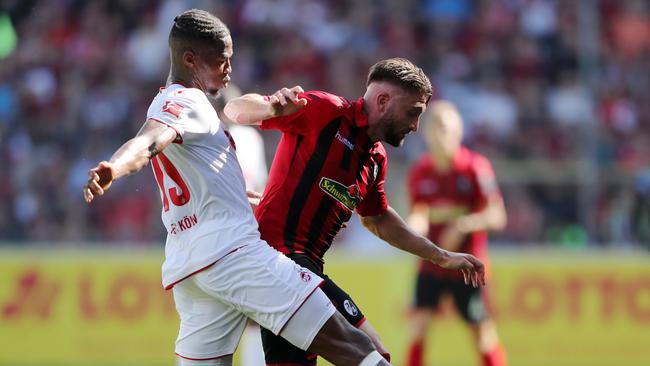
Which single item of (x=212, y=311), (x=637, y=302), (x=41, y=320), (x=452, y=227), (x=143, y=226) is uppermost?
(x=212, y=311)

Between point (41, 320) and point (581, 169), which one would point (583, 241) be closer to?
point (581, 169)

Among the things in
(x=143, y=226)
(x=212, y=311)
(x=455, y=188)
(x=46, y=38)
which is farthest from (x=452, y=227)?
(x=46, y=38)

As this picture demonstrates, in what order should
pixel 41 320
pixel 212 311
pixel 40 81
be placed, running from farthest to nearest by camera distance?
pixel 40 81, pixel 41 320, pixel 212 311

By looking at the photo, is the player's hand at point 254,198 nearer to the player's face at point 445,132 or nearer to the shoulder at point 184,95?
the shoulder at point 184,95

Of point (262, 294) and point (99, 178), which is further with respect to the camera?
point (262, 294)

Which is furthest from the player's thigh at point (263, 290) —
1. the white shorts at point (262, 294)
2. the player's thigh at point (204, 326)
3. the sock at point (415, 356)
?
the sock at point (415, 356)

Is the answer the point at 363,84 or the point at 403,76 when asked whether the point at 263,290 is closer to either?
the point at 403,76

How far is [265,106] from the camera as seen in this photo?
15.3 feet

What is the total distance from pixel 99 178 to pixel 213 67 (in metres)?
1.07

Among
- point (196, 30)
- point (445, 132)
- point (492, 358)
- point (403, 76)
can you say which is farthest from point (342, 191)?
point (445, 132)

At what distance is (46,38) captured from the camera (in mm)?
14930

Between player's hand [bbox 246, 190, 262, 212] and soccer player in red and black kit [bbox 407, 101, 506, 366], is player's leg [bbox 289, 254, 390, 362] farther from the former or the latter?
soccer player in red and black kit [bbox 407, 101, 506, 366]

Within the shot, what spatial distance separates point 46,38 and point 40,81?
1071 mm

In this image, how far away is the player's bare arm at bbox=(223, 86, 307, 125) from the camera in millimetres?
4656
